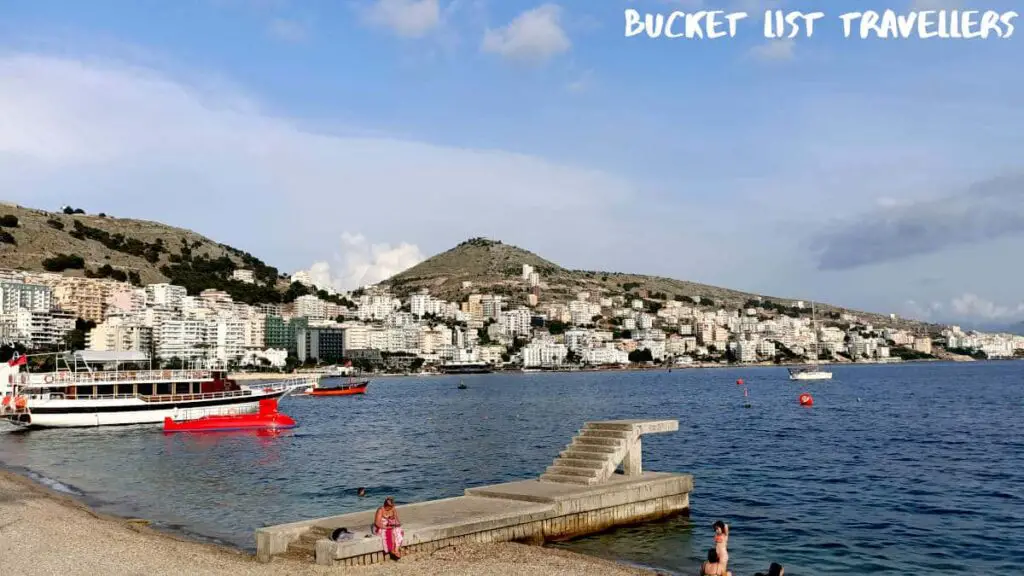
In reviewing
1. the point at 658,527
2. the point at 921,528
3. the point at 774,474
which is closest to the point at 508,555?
the point at 658,527

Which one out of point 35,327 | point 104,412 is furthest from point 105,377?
point 35,327

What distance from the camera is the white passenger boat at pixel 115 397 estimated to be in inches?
2295

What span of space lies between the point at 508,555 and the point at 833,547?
8666 mm

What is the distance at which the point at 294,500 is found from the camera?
27.5 meters

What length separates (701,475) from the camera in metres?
32.3

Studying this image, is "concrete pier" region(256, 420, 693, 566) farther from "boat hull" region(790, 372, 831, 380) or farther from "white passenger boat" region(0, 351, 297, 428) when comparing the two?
"boat hull" region(790, 372, 831, 380)

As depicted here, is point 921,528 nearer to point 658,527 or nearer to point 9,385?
point 658,527

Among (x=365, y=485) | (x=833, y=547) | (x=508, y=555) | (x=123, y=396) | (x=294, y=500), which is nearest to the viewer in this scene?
(x=508, y=555)

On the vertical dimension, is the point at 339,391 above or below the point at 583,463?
below

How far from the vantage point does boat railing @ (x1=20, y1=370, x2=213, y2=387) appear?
59.9m

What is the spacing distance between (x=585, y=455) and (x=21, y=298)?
204000 mm

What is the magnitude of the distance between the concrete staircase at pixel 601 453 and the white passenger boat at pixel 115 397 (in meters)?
45.9

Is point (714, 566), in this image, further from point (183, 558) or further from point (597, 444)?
point (183, 558)

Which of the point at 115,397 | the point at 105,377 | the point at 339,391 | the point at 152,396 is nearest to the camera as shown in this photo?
the point at 115,397
